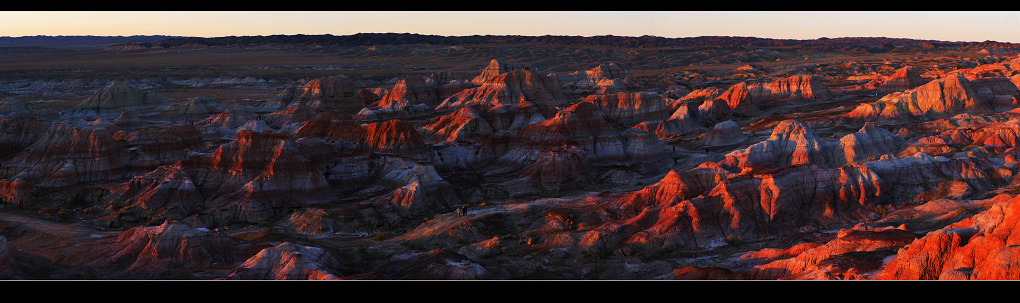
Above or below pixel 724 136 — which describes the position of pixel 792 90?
below

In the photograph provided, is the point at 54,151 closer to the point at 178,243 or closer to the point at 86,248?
the point at 86,248

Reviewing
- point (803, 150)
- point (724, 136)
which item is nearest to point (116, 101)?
point (724, 136)

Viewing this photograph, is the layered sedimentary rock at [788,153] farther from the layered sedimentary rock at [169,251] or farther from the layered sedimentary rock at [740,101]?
the layered sedimentary rock at [740,101]

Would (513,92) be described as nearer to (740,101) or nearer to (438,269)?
(740,101)

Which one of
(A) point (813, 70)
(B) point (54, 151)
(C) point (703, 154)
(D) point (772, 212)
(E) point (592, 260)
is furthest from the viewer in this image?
(A) point (813, 70)

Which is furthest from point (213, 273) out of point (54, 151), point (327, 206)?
point (54, 151)
